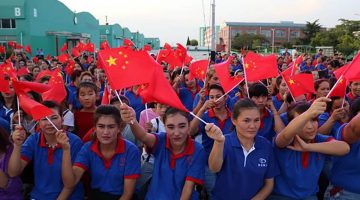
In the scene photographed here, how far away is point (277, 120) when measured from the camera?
3510mm

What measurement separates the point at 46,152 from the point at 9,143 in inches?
11.8

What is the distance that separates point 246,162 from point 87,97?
2.12 m

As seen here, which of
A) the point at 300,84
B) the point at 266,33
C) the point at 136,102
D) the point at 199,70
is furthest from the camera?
the point at 266,33

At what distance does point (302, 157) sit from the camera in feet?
9.07

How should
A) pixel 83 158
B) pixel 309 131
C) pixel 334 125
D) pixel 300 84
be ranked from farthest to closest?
pixel 300 84 < pixel 334 125 < pixel 83 158 < pixel 309 131

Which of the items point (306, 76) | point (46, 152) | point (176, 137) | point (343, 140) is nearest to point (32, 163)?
point (46, 152)

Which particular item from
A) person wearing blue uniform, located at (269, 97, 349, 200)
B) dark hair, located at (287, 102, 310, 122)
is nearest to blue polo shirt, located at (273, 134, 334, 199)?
person wearing blue uniform, located at (269, 97, 349, 200)

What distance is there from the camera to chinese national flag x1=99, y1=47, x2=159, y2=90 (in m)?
3.04

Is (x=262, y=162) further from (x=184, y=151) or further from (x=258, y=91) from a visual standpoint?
(x=258, y=91)

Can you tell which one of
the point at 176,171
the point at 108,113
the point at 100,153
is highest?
the point at 108,113

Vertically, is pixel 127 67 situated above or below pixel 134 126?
above

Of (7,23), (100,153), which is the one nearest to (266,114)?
(100,153)

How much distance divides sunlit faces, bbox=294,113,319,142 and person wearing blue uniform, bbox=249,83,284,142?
64cm

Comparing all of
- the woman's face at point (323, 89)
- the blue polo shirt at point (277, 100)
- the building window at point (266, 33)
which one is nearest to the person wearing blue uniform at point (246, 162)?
the woman's face at point (323, 89)
